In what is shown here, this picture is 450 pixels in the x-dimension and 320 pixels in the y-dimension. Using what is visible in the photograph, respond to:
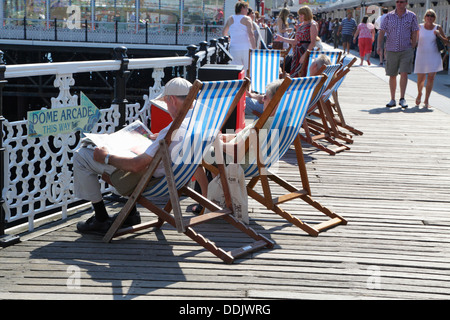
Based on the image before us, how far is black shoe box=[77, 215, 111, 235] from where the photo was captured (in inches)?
177

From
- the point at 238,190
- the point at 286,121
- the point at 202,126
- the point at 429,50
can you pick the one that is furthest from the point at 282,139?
the point at 429,50

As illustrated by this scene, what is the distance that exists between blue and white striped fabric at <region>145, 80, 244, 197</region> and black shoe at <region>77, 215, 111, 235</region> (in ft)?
1.39

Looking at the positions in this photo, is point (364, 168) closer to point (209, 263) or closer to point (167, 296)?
point (209, 263)

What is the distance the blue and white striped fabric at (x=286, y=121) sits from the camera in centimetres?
466

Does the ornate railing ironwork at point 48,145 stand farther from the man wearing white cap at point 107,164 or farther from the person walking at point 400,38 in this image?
the person walking at point 400,38

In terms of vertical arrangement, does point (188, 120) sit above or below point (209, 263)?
above

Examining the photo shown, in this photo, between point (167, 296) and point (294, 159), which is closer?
point (167, 296)

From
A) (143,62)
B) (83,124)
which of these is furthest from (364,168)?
(83,124)

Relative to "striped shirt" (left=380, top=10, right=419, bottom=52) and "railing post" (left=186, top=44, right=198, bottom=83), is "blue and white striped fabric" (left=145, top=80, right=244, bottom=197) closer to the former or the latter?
"railing post" (left=186, top=44, right=198, bottom=83)

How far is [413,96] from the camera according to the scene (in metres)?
13.7

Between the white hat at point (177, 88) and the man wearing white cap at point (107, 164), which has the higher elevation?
the white hat at point (177, 88)

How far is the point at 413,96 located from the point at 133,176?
34.6ft

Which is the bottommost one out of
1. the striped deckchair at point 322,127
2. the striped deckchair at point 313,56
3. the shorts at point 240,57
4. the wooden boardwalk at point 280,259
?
the wooden boardwalk at point 280,259

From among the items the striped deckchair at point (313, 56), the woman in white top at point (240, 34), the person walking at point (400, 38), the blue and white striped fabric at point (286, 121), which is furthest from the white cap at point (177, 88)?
the person walking at point (400, 38)
